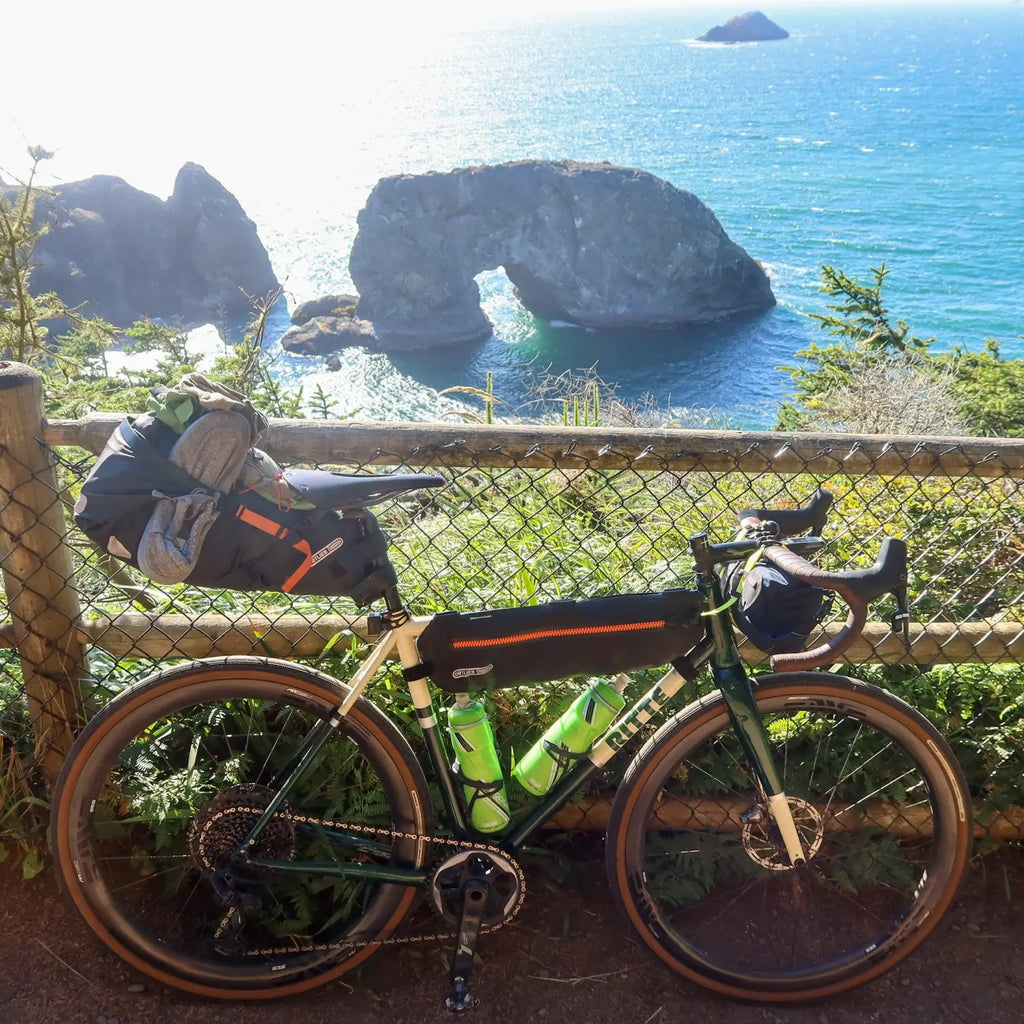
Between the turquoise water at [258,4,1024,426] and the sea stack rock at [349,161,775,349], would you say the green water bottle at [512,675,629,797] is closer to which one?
the turquoise water at [258,4,1024,426]

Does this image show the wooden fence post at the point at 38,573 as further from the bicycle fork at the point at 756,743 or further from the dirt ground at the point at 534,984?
the bicycle fork at the point at 756,743

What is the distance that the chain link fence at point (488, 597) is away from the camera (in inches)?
105

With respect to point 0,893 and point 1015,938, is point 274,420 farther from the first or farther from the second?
point 1015,938

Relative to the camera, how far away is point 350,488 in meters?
2.21

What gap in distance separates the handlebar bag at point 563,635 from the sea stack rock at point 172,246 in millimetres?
72866

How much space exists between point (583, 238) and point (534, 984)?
69.9 metres

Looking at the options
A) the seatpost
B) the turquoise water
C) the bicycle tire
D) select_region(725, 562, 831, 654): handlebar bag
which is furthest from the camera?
the turquoise water

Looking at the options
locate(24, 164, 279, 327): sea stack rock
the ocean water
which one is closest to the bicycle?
the ocean water

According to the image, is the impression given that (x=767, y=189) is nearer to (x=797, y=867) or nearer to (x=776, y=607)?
(x=797, y=867)

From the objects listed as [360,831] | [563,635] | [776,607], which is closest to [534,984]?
[360,831]

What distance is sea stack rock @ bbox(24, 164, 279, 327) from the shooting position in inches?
2776

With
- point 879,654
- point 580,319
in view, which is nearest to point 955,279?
point 580,319

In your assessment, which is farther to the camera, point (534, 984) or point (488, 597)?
point (488, 597)

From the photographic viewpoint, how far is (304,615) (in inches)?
121
